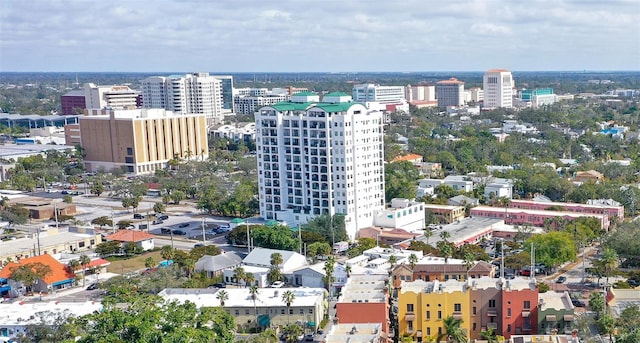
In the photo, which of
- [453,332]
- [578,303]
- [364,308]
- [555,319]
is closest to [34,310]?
[364,308]

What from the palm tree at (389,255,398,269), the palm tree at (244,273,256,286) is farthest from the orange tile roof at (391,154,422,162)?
the palm tree at (244,273,256,286)

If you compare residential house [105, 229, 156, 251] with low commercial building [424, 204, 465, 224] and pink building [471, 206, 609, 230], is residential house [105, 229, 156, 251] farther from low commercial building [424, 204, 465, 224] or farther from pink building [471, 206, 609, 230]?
pink building [471, 206, 609, 230]

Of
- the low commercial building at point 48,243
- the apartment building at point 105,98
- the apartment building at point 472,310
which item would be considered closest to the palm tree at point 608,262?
the apartment building at point 472,310

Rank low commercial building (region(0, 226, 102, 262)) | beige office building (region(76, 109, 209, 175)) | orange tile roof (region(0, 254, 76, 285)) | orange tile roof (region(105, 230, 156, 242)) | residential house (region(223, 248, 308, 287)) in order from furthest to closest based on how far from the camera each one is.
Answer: beige office building (region(76, 109, 209, 175)), orange tile roof (region(105, 230, 156, 242)), low commercial building (region(0, 226, 102, 262)), residential house (region(223, 248, 308, 287)), orange tile roof (region(0, 254, 76, 285))

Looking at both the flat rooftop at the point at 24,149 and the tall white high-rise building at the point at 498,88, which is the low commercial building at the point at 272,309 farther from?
the tall white high-rise building at the point at 498,88

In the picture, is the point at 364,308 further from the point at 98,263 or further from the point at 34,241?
the point at 34,241

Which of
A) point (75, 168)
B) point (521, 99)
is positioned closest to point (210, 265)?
point (75, 168)
